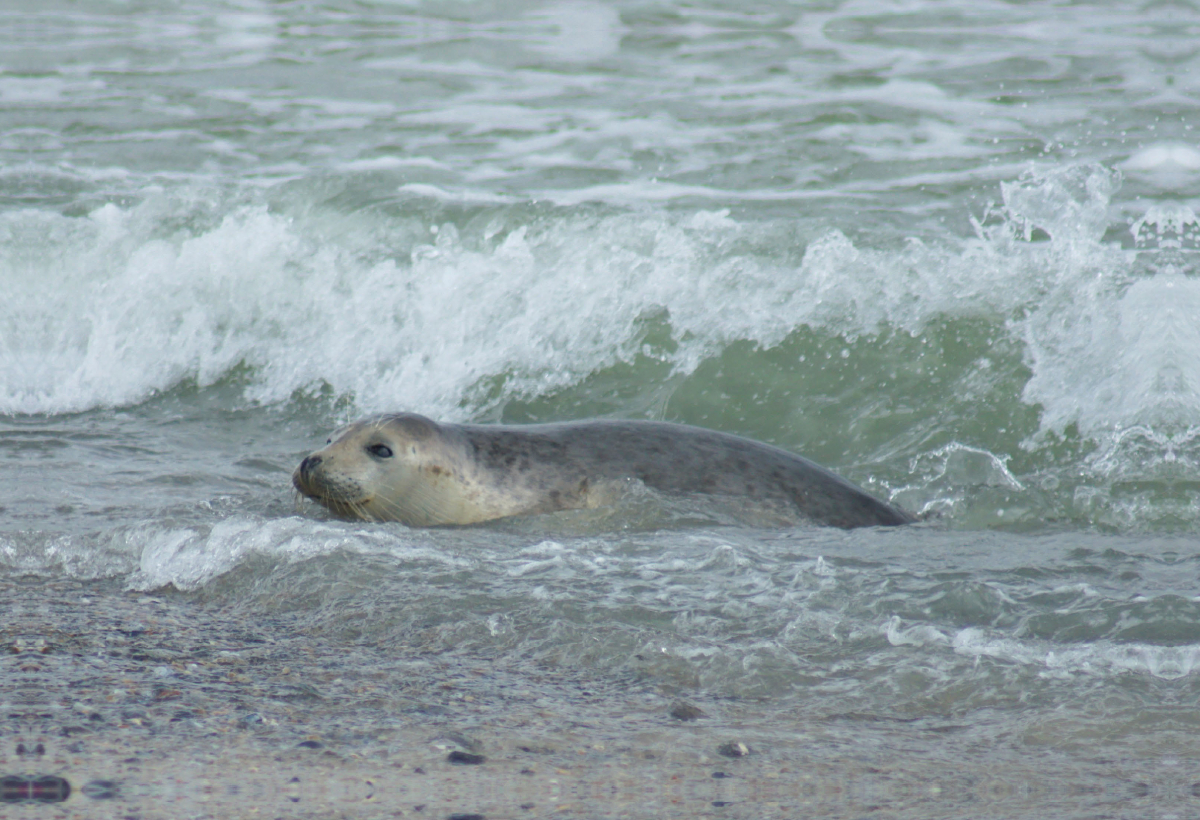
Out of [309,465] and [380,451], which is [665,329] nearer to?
[380,451]

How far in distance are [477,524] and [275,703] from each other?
188 centimetres

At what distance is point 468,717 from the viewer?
251cm

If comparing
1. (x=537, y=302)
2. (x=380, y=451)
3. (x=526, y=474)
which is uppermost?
(x=537, y=302)

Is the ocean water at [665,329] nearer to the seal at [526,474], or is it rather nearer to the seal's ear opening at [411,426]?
the seal at [526,474]

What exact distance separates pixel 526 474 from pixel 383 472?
1.55ft

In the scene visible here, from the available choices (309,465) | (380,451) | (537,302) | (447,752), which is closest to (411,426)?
(380,451)

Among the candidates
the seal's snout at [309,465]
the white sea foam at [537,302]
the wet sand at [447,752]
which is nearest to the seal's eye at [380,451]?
the seal's snout at [309,465]

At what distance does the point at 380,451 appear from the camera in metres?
4.37

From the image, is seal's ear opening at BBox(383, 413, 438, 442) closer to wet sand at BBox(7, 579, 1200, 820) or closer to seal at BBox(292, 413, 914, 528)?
seal at BBox(292, 413, 914, 528)

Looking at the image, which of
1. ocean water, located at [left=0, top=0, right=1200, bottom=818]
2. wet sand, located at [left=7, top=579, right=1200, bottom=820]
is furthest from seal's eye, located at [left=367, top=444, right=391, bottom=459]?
wet sand, located at [left=7, top=579, right=1200, bottom=820]

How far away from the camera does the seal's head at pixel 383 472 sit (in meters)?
4.28

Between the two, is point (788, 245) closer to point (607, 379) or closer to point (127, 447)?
point (607, 379)

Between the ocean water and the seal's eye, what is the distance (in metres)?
0.38

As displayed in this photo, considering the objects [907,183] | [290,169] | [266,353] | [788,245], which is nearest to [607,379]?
[788,245]
